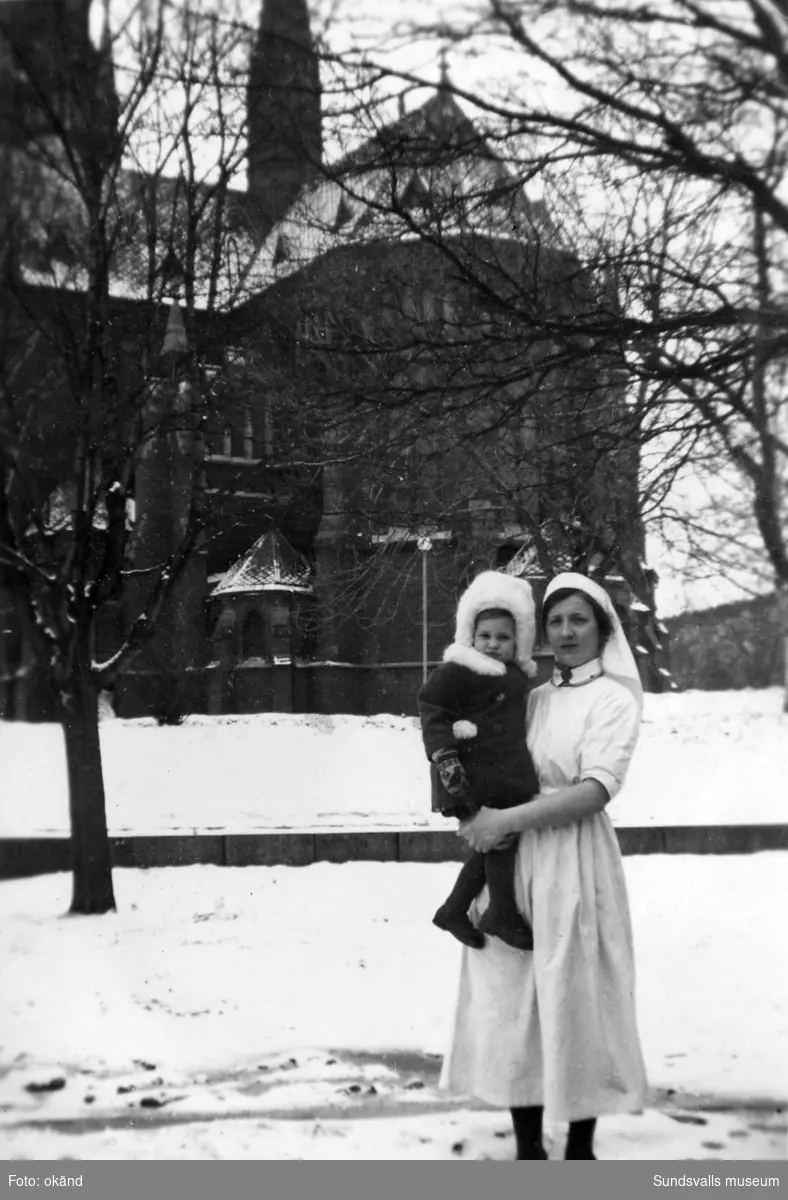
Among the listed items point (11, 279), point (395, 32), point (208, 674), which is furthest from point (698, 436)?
point (11, 279)

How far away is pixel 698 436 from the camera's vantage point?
4.12 metres

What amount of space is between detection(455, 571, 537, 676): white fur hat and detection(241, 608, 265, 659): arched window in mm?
1267

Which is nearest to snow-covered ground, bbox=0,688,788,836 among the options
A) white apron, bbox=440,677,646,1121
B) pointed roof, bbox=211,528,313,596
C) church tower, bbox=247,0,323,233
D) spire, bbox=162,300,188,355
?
pointed roof, bbox=211,528,313,596

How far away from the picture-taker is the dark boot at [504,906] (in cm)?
323

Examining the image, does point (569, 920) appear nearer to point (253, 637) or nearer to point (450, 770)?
point (450, 770)

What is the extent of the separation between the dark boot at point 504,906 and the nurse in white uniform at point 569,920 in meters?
0.03

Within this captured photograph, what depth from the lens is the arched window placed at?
4.39 meters

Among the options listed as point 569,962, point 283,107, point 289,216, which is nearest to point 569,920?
point 569,962

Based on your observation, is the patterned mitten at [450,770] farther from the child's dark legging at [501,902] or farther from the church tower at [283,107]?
the church tower at [283,107]

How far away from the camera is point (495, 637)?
3295 mm

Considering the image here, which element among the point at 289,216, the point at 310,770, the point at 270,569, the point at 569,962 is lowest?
the point at 569,962

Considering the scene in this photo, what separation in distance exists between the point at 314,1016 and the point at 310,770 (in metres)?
0.91

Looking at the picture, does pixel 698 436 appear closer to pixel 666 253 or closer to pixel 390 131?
pixel 666 253

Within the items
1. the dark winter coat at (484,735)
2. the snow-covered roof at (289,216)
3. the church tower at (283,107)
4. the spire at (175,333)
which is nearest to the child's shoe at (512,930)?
the dark winter coat at (484,735)
